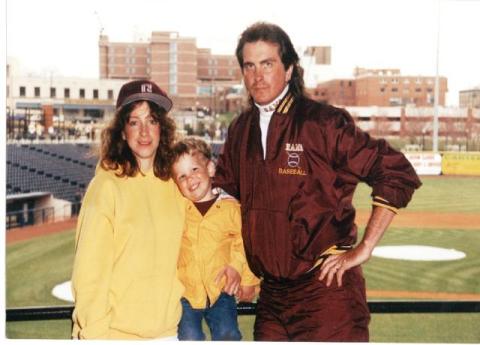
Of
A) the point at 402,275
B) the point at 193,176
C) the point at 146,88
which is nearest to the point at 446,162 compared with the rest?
the point at 402,275

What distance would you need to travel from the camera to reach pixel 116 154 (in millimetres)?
1576

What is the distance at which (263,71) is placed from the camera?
5.59 ft

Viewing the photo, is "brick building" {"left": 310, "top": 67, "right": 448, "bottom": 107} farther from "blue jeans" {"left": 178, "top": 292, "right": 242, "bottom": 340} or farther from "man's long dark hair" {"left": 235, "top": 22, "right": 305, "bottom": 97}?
"blue jeans" {"left": 178, "top": 292, "right": 242, "bottom": 340}

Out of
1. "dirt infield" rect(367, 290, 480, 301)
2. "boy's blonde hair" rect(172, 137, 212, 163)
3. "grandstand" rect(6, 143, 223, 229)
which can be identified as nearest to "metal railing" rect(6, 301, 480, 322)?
"boy's blonde hair" rect(172, 137, 212, 163)

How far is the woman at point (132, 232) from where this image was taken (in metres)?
1.49

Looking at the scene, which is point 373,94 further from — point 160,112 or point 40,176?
point 40,176

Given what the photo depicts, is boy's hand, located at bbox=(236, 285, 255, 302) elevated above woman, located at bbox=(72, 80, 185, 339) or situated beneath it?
situated beneath

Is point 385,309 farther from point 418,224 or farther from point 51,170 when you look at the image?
point 51,170

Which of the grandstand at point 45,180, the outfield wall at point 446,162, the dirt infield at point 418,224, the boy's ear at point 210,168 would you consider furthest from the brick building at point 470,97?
the grandstand at point 45,180

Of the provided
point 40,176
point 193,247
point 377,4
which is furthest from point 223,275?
point 40,176

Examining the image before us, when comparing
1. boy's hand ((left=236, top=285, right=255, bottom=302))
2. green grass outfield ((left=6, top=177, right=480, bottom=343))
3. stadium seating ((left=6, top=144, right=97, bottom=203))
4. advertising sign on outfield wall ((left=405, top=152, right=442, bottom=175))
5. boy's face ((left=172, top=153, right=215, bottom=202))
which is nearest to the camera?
boy's face ((left=172, top=153, right=215, bottom=202))

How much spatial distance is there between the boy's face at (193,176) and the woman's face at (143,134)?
9 centimetres

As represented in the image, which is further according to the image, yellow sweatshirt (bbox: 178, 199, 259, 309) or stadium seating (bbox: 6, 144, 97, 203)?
stadium seating (bbox: 6, 144, 97, 203)

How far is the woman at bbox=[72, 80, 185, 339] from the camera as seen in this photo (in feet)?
4.89
